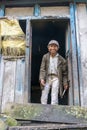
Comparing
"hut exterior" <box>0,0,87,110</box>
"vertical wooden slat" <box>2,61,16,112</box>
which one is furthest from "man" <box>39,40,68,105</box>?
"vertical wooden slat" <box>2,61,16,112</box>

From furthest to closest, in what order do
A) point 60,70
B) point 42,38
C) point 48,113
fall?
point 42,38 < point 60,70 < point 48,113

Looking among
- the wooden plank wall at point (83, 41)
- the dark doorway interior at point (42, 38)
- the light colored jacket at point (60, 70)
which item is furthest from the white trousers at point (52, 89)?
the dark doorway interior at point (42, 38)

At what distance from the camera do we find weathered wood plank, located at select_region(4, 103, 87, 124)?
17.7 feet

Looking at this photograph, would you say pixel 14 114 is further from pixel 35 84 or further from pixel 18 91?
pixel 35 84

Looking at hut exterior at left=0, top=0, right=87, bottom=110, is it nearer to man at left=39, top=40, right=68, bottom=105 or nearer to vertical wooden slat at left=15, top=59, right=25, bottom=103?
vertical wooden slat at left=15, top=59, right=25, bottom=103

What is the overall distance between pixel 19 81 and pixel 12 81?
16cm

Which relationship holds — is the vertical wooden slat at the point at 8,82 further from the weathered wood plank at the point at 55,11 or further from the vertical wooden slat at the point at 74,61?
the weathered wood plank at the point at 55,11

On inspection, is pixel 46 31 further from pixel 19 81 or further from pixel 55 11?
pixel 19 81

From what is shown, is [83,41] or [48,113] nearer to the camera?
[48,113]

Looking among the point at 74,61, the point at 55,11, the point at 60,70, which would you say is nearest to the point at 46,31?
the point at 55,11

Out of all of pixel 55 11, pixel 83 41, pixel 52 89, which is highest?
pixel 55 11

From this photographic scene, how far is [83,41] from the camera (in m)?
7.42

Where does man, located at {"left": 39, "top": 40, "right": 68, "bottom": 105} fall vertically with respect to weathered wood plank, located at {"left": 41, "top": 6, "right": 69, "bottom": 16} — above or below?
below

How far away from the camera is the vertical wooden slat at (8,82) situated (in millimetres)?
6949
